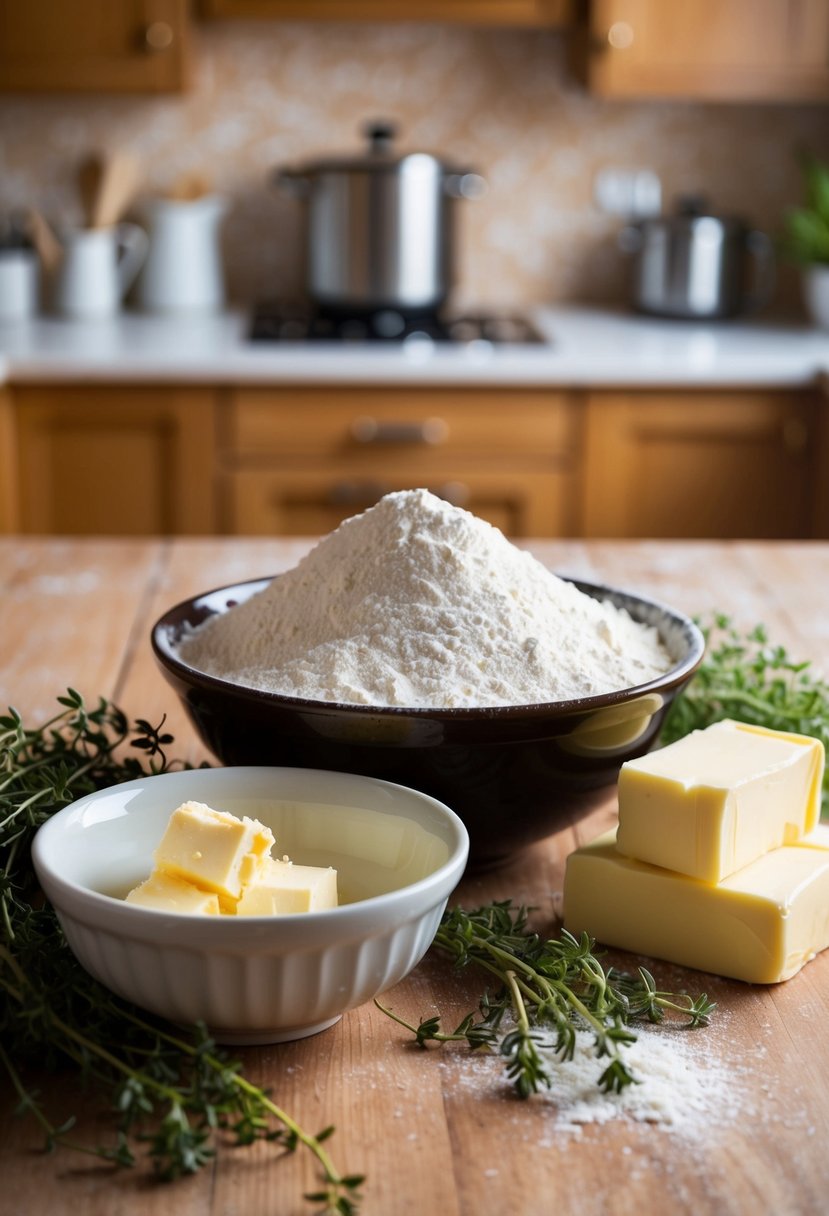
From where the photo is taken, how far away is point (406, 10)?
2746 millimetres

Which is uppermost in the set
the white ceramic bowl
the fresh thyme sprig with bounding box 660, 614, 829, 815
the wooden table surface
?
the white ceramic bowl

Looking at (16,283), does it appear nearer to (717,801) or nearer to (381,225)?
(381,225)

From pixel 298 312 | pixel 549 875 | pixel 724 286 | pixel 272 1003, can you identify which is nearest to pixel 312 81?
pixel 298 312

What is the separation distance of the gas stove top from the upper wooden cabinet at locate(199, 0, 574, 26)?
1.87 feet

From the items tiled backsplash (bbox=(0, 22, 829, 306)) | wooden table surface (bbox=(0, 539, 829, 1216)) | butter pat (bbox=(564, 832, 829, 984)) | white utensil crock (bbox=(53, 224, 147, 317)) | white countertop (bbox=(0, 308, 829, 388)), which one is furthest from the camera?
tiled backsplash (bbox=(0, 22, 829, 306))

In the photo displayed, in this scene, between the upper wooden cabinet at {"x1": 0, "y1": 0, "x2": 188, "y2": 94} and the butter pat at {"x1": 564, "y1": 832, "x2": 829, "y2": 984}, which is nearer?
the butter pat at {"x1": 564, "y1": 832, "x2": 829, "y2": 984}

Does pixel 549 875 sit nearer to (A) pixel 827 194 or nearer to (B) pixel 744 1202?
(B) pixel 744 1202

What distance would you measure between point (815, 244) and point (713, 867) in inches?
94.8

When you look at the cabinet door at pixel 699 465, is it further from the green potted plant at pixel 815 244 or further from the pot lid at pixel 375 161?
the pot lid at pixel 375 161

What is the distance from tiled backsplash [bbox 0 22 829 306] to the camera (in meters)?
3.09

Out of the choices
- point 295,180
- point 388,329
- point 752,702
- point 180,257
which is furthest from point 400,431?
point 752,702

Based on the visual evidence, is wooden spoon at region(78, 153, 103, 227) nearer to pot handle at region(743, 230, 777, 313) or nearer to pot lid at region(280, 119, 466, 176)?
pot lid at region(280, 119, 466, 176)

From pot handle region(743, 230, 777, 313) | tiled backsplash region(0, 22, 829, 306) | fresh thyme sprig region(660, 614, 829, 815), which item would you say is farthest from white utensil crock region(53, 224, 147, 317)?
fresh thyme sprig region(660, 614, 829, 815)

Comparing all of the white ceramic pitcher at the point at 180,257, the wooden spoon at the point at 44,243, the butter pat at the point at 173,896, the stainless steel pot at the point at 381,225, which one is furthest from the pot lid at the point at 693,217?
the butter pat at the point at 173,896
